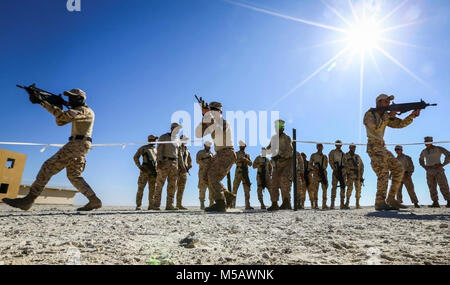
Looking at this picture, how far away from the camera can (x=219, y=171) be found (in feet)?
18.8

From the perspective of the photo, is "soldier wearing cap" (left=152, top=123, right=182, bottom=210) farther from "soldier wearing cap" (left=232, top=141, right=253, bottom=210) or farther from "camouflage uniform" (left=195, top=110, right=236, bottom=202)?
"soldier wearing cap" (left=232, top=141, right=253, bottom=210)

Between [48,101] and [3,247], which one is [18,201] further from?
[3,247]

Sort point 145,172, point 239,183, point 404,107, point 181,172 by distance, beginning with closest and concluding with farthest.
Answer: point 404,107 < point 181,172 < point 145,172 < point 239,183

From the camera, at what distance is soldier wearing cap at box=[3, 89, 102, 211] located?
482cm

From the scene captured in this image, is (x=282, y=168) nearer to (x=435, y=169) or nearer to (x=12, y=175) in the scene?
(x=435, y=169)

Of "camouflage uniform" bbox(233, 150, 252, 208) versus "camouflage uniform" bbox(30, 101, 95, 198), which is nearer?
"camouflage uniform" bbox(30, 101, 95, 198)

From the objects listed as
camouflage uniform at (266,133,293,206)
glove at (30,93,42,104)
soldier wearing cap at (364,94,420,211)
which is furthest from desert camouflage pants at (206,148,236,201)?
glove at (30,93,42,104)

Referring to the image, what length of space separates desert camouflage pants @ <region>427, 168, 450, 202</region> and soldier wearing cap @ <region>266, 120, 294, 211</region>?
6.21 meters

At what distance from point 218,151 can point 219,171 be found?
464 mm

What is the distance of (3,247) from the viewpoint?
5.94ft

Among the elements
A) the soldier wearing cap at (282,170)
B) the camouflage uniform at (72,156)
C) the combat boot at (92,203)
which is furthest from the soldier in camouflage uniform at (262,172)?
the camouflage uniform at (72,156)

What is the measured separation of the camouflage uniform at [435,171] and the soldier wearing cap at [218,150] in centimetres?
805

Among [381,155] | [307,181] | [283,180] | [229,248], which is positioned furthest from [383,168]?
[307,181]
